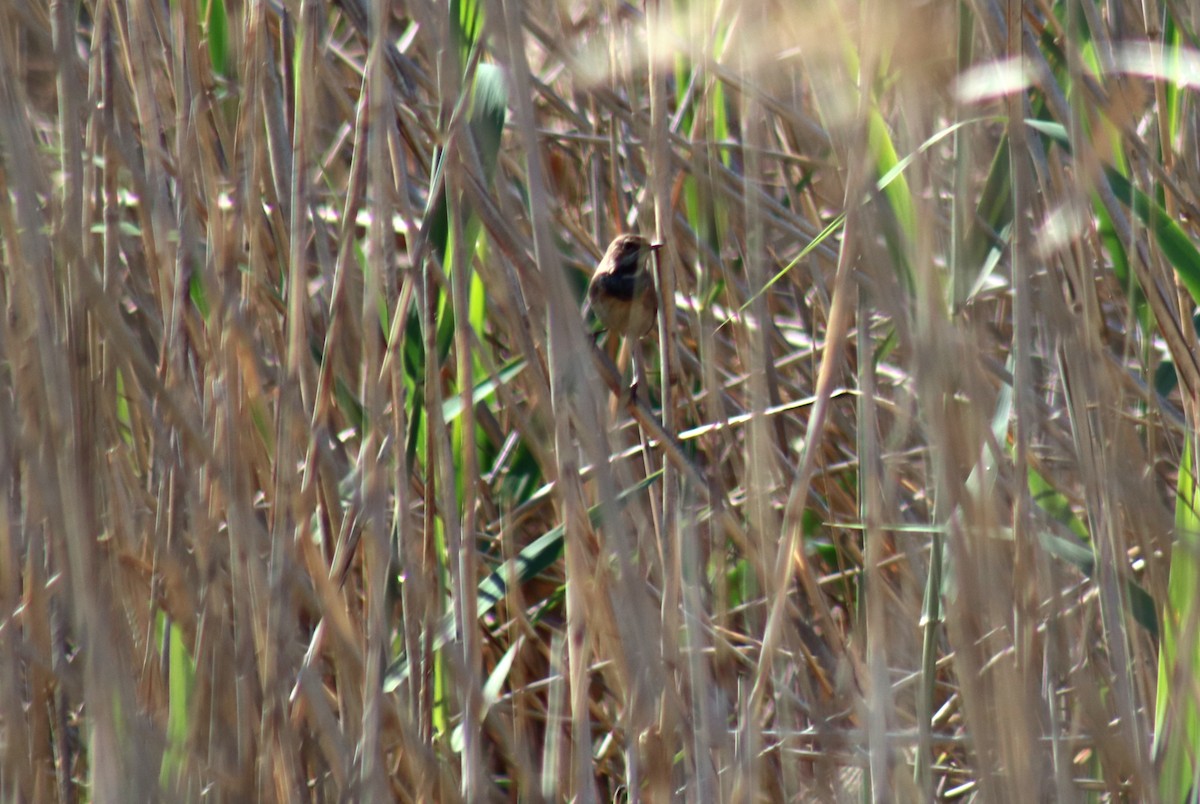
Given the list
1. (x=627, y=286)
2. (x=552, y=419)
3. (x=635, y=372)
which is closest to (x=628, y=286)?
(x=627, y=286)

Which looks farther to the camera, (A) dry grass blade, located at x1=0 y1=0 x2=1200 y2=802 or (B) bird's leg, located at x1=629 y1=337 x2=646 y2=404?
(B) bird's leg, located at x1=629 y1=337 x2=646 y2=404

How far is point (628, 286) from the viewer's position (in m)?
1.77

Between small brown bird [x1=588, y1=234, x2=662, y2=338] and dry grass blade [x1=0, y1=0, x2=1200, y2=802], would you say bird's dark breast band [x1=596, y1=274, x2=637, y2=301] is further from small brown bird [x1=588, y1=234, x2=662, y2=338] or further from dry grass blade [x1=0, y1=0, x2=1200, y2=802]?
dry grass blade [x1=0, y1=0, x2=1200, y2=802]

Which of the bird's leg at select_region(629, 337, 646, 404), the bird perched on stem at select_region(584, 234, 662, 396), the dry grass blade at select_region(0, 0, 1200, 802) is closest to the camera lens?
the dry grass blade at select_region(0, 0, 1200, 802)

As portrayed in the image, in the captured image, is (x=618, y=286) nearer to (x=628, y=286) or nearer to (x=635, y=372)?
(x=628, y=286)

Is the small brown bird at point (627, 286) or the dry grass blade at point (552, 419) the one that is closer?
the dry grass blade at point (552, 419)

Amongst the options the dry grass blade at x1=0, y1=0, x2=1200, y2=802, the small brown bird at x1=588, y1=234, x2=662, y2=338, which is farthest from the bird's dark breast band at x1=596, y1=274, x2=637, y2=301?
the dry grass blade at x1=0, y1=0, x2=1200, y2=802

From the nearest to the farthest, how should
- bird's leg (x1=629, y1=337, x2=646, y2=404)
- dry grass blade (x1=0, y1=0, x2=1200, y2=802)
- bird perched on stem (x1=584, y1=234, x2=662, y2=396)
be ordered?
dry grass blade (x1=0, y1=0, x2=1200, y2=802), bird's leg (x1=629, y1=337, x2=646, y2=404), bird perched on stem (x1=584, y1=234, x2=662, y2=396)

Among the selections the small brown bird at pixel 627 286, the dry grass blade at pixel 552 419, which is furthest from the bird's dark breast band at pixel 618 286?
the dry grass blade at pixel 552 419

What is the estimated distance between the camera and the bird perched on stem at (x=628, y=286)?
175 centimetres

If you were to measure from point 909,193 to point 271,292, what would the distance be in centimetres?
91

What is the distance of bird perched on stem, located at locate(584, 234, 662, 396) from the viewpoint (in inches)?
68.9

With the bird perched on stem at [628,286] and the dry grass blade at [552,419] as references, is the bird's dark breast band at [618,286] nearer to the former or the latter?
the bird perched on stem at [628,286]

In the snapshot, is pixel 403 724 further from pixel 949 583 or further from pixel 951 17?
pixel 951 17
